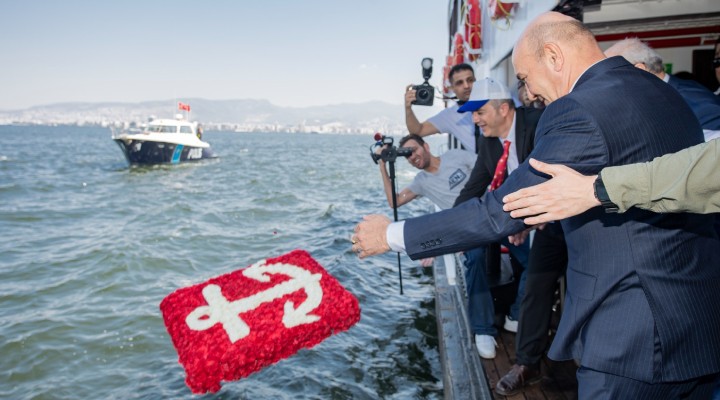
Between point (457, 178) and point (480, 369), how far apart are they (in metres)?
1.98

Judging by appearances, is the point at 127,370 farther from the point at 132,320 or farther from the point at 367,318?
the point at 367,318

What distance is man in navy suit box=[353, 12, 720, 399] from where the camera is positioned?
5.52 ft

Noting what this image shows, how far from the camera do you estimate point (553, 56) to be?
1.95m

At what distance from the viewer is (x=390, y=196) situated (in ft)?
18.4

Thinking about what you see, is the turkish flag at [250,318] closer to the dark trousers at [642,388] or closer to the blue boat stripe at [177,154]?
the dark trousers at [642,388]

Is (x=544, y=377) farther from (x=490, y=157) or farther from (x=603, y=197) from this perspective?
(x=603, y=197)

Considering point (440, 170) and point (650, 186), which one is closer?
point (650, 186)

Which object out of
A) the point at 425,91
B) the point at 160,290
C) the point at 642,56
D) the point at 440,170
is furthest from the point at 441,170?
the point at 160,290

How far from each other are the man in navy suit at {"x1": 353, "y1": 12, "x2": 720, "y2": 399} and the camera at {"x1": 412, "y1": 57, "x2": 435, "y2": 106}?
13.2 feet

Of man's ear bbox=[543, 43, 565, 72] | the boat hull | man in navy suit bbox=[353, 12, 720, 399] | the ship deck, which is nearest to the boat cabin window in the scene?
the boat hull

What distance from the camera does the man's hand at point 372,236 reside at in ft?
7.54

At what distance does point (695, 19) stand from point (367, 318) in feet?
19.4

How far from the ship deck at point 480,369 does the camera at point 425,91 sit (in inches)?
95.9

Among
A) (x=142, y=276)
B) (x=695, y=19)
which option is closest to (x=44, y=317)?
(x=142, y=276)
